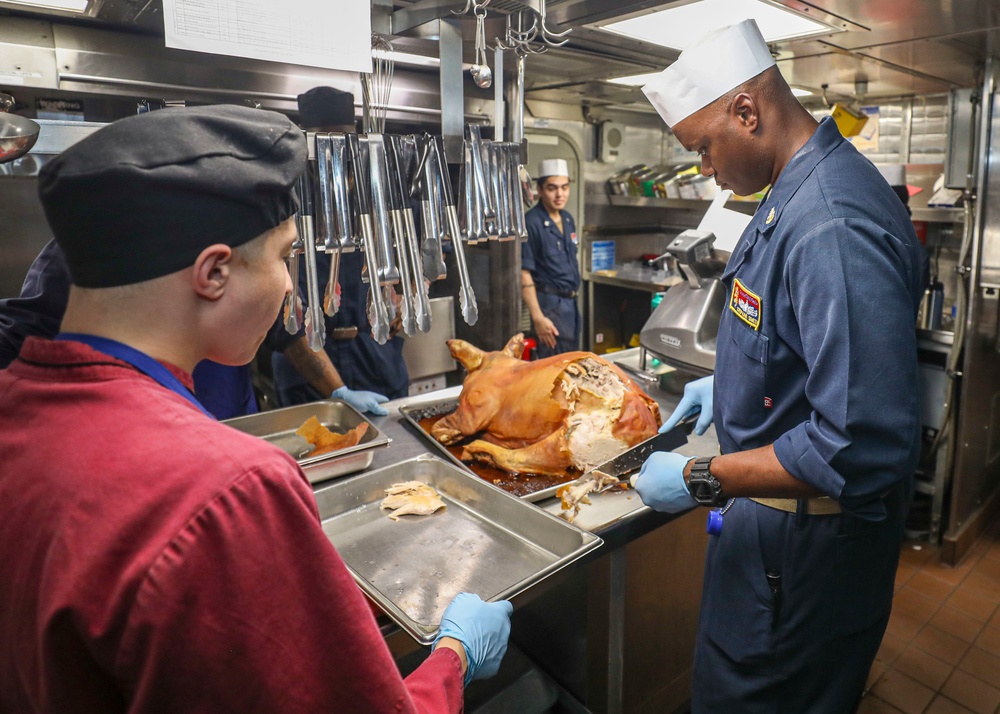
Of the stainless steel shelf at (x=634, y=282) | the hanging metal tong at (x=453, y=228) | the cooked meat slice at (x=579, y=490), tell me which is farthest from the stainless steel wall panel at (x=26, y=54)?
the stainless steel shelf at (x=634, y=282)

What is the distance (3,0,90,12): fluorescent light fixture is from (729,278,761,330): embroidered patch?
1951 millimetres

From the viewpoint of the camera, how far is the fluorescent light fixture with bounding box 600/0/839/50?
2.20 meters

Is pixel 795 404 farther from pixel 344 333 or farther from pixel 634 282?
pixel 634 282

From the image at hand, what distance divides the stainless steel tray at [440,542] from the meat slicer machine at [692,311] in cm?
113

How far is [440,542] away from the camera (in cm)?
168

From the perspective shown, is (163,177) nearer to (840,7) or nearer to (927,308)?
(840,7)

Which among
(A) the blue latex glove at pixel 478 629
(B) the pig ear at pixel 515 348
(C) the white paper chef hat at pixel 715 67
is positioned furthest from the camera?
(B) the pig ear at pixel 515 348

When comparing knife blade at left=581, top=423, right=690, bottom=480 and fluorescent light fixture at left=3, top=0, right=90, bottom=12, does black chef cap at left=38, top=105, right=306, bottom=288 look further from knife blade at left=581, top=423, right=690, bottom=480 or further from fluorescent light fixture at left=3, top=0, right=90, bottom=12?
fluorescent light fixture at left=3, top=0, right=90, bottom=12

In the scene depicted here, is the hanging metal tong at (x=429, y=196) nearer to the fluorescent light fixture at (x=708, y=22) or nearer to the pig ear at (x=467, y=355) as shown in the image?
the pig ear at (x=467, y=355)

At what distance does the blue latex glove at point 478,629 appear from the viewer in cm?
119

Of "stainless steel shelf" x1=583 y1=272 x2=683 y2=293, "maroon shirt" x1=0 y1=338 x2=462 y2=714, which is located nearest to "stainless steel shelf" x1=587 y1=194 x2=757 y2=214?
"stainless steel shelf" x1=583 y1=272 x2=683 y2=293

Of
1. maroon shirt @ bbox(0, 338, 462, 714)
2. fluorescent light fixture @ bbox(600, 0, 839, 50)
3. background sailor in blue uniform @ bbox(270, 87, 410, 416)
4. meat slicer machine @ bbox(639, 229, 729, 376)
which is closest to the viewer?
maroon shirt @ bbox(0, 338, 462, 714)

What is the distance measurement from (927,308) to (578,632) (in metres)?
3.14

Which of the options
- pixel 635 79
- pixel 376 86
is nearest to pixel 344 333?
pixel 376 86
